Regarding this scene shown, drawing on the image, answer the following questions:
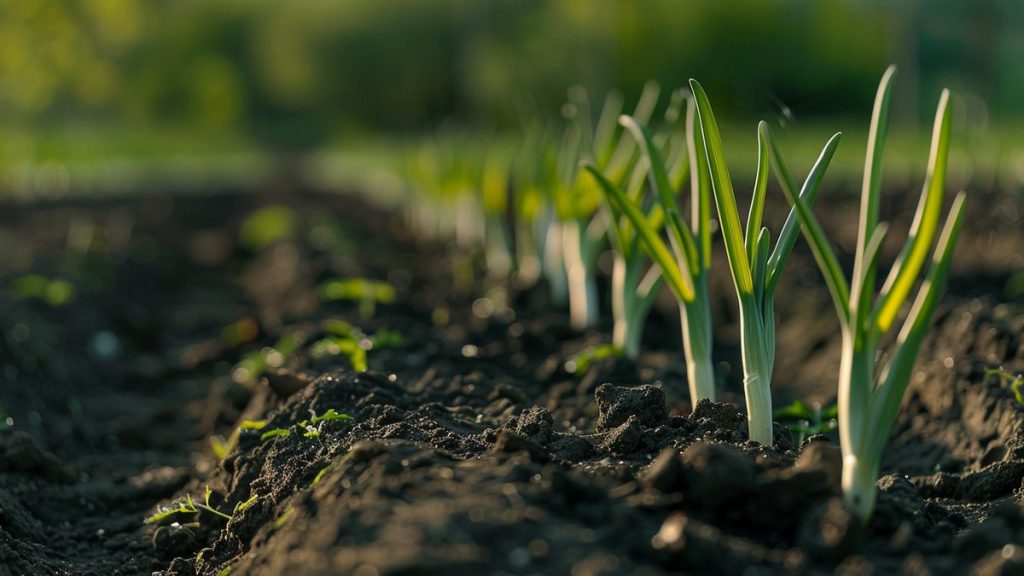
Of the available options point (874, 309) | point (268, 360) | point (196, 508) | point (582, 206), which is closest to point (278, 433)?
point (196, 508)

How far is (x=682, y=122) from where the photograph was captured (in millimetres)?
3654

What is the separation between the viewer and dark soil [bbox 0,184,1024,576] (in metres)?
1.81

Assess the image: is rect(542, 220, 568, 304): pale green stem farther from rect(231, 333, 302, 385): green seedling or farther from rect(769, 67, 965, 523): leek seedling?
rect(769, 67, 965, 523): leek seedling

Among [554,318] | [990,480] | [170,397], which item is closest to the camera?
[990,480]

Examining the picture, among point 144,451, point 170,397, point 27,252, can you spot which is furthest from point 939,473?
point 27,252

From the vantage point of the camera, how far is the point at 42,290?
18.7 ft

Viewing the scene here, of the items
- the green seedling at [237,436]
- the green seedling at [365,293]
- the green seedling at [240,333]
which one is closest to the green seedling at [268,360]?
the green seedling at [365,293]

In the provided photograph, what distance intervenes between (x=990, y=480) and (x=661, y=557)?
127cm

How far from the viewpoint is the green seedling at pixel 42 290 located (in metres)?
5.52

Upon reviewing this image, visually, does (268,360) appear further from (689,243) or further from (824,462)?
(824,462)

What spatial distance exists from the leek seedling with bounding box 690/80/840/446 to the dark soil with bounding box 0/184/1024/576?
12 cm

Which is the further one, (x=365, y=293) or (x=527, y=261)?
(x=527, y=261)

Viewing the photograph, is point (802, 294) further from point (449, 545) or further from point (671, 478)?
point (449, 545)

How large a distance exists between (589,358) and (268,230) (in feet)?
19.6
